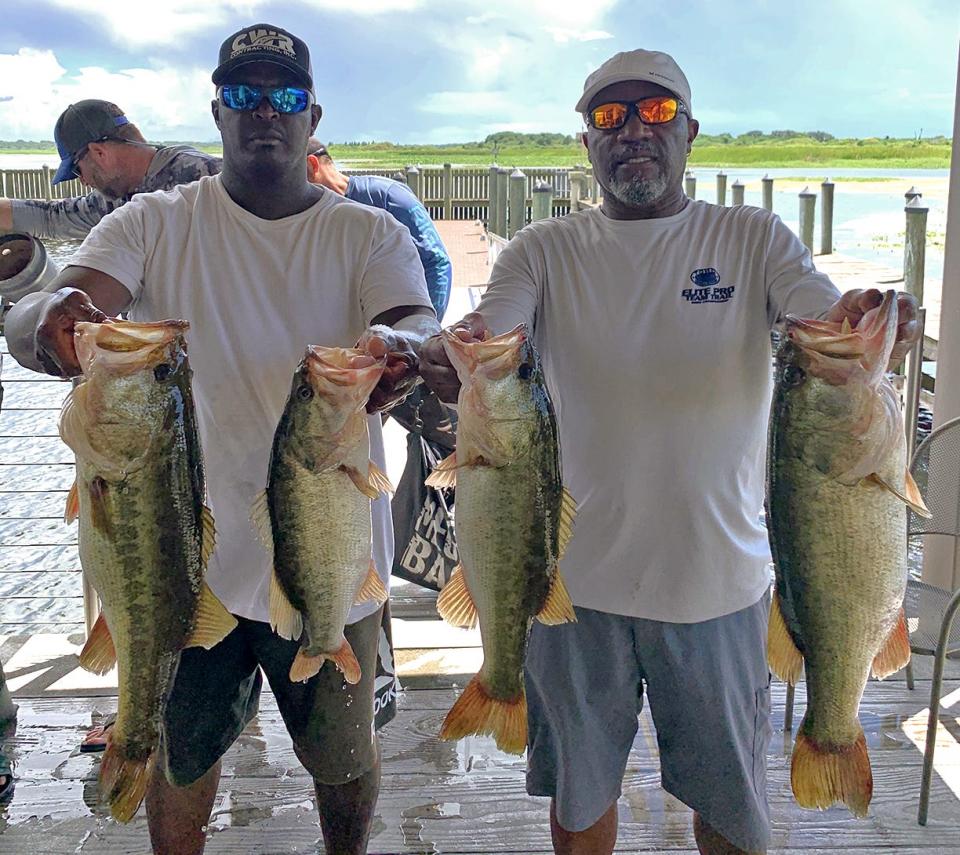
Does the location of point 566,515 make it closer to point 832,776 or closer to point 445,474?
point 445,474

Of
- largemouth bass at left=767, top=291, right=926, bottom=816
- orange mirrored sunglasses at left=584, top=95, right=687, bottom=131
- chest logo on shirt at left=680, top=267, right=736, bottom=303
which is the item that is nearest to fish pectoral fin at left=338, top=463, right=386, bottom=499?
largemouth bass at left=767, top=291, right=926, bottom=816

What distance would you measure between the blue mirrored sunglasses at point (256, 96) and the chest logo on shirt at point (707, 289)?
1118 mm

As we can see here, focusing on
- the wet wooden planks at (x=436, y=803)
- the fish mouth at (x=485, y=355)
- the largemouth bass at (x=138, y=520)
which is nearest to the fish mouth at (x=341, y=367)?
the fish mouth at (x=485, y=355)

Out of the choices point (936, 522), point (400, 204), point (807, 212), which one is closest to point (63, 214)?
point (400, 204)

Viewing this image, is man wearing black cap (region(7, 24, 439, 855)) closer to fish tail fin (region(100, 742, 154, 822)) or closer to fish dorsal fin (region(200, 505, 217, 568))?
fish dorsal fin (region(200, 505, 217, 568))

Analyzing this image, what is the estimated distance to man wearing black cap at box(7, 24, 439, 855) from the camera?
7.84 ft

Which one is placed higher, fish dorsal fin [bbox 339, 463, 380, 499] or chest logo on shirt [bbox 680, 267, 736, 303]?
chest logo on shirt [bbox 680, 267, 736, 303]

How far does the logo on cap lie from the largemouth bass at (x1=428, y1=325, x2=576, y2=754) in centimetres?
100

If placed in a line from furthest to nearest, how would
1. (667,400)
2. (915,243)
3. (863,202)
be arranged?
(863,202) < (915,243) < (667,400)

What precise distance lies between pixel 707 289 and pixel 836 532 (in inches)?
29.0

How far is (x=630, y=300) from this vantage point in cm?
242

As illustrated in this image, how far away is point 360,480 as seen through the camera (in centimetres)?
198

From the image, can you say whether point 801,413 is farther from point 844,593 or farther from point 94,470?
point 94,470

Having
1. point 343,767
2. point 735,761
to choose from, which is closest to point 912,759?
point 735,761
